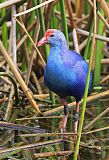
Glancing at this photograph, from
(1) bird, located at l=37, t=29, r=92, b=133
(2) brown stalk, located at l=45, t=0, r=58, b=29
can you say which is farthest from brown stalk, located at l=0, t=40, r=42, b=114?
(2) brown stalk, located at l=45, t=0, r=58, b=29

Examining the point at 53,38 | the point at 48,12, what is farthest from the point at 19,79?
the point at 48,12

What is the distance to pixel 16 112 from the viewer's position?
3.91m

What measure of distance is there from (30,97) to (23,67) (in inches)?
31.3

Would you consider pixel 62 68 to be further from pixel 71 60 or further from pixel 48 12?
pixel 48 12

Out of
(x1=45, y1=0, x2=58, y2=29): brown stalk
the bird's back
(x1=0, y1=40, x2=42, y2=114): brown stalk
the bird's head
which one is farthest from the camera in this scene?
(x1=45, y1=0, x2=58, y2=29): brown stalk

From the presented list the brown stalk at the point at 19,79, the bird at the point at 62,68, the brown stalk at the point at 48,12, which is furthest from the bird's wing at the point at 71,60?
the brown stalk at the point at 48,12

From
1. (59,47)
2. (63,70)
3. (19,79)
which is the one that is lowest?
(19,79)

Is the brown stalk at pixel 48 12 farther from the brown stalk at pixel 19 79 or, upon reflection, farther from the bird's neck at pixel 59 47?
the bird's neck at pixel 59 47

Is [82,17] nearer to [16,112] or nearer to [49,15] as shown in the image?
[49,15]

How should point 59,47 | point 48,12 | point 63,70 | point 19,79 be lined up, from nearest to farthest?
point 63,70 → point 59,47 → point 19,79 → point 48,12

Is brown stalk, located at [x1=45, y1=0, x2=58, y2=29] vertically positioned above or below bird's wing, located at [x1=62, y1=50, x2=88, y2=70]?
above

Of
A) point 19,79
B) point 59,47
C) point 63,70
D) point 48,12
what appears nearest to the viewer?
point 63,70

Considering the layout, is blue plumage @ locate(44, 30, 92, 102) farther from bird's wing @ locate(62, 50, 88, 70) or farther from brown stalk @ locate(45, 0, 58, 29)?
Result: brown stalk @ locate(45, 0, 58, 29)

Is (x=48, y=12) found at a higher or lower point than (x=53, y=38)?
higher
